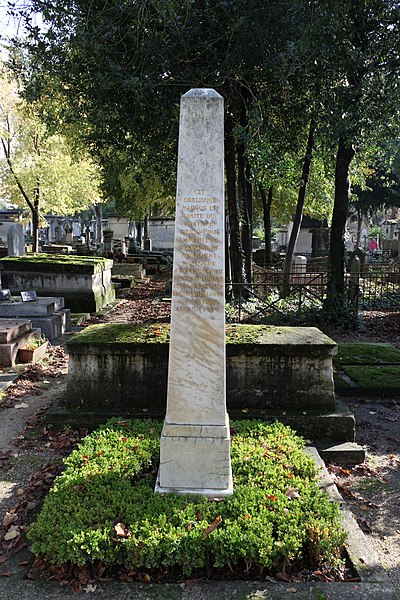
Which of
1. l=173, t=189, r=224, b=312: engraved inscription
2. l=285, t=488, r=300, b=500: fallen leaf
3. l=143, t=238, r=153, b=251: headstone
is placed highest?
l=143, t=238, r=153, b=251: headstone

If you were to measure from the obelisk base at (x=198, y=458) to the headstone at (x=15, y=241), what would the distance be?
14.2m

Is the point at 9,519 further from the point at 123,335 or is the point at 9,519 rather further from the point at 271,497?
the point at 123,335

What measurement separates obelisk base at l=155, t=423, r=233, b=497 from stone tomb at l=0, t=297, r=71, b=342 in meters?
7.00

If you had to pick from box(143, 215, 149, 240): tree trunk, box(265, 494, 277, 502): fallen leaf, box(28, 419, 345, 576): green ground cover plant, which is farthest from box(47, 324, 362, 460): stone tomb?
box(143, 215, 149, 240): tree trunk

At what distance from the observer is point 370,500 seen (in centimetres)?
455

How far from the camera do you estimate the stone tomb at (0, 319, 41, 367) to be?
27.2ft

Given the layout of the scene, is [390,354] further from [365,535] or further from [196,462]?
[196,462]

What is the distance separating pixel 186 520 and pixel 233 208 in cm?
1004

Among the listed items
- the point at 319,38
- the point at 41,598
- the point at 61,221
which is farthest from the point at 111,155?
the point at 61,221

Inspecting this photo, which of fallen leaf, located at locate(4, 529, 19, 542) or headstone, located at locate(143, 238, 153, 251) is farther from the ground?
headstone, located at locate(143, 238, 153, 251)

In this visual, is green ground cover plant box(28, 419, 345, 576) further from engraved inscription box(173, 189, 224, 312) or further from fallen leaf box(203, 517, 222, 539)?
engraved inscription box(173, 189, 224, 312)

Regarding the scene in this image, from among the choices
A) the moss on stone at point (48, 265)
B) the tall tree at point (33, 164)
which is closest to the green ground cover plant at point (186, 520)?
the moss on stone at point (48, 265)

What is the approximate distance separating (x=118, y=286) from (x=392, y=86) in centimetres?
1226

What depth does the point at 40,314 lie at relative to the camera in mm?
10555
